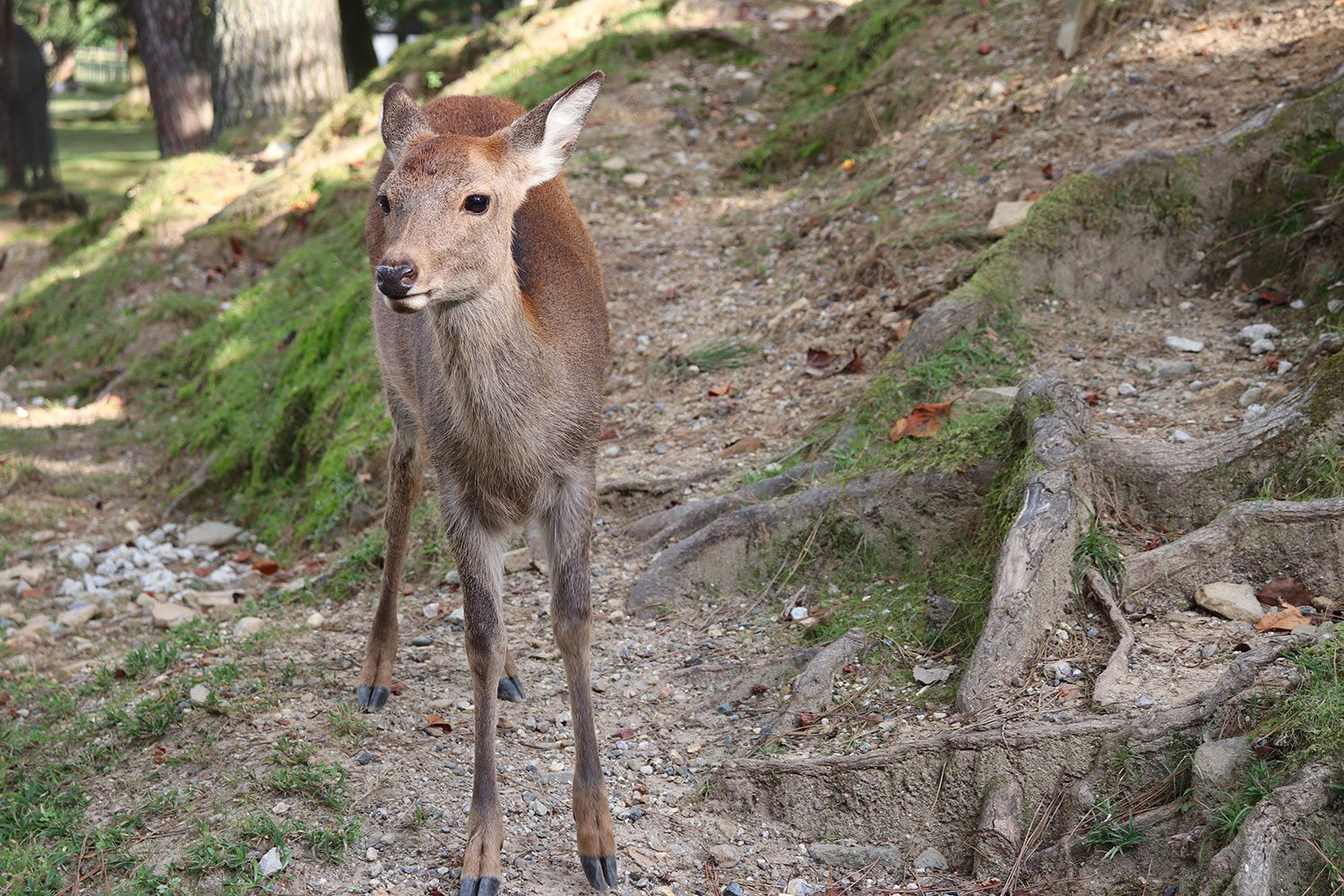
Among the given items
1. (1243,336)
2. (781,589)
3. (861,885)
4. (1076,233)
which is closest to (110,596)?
(781,589)

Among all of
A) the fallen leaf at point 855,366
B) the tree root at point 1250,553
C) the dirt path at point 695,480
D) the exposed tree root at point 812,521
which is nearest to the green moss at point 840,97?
the dirt path at point 695,480

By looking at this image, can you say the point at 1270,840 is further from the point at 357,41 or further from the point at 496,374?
the point at 357,41

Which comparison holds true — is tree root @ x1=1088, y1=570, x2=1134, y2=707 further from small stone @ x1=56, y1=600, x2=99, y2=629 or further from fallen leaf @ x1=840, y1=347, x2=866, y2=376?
small stone @ x1=56, y1=600, x2=99, y2=629

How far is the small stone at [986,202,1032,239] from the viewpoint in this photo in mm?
6184

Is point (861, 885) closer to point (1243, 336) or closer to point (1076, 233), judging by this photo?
point (1243, 336)

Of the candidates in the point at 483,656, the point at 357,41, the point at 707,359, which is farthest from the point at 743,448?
the point at 357,41

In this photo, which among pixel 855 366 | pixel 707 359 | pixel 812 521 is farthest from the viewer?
pixel 707 359

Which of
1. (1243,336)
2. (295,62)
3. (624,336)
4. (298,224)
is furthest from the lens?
(295,62)

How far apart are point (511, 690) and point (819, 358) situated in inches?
97.5

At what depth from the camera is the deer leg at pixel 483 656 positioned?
3.84 meters

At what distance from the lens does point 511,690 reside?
15.9ft

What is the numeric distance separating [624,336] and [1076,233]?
2.69 m

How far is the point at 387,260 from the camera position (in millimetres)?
3479

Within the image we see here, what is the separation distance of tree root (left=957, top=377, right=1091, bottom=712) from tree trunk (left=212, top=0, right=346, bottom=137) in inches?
426
